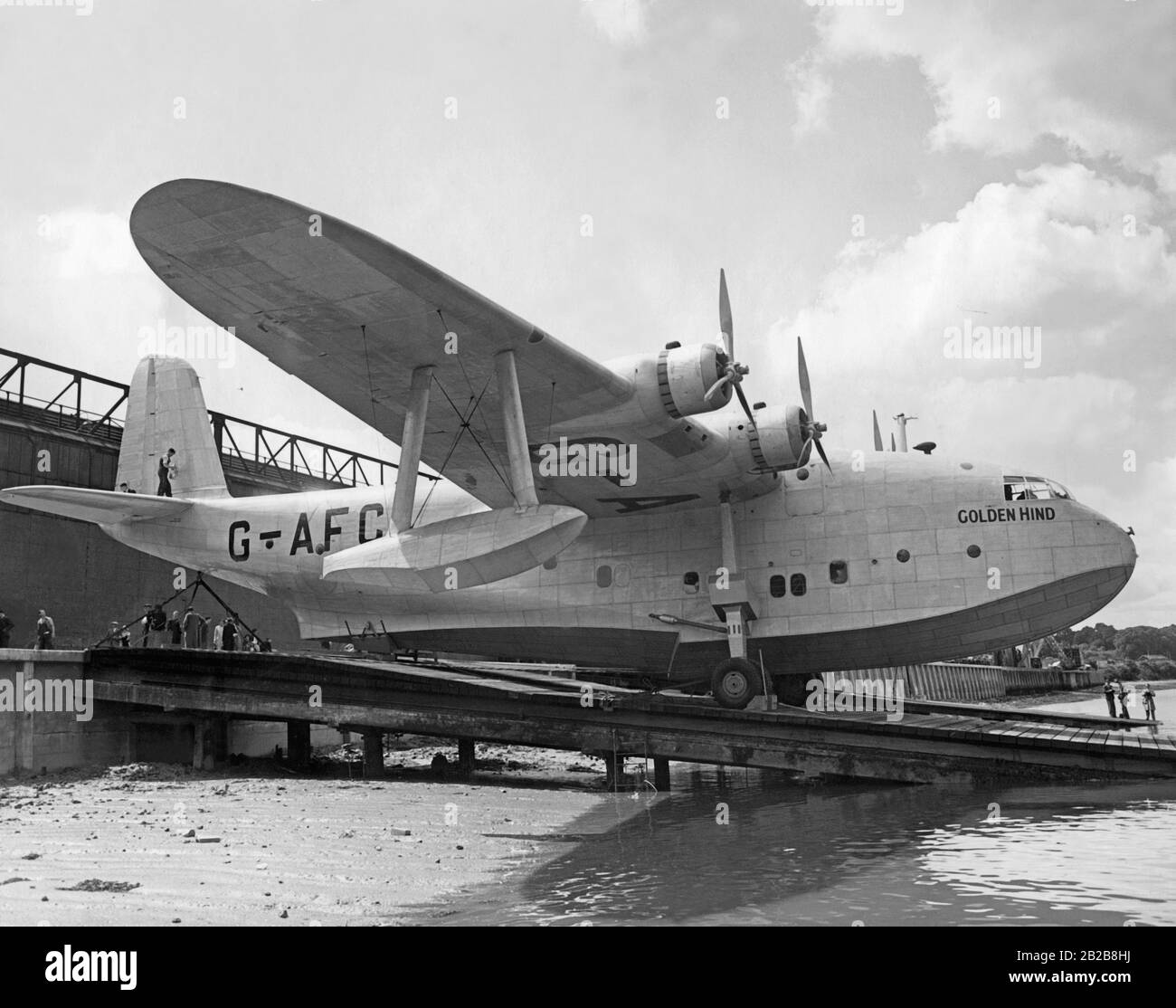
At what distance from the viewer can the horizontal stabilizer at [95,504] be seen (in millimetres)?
16094

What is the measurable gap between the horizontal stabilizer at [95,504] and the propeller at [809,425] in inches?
475

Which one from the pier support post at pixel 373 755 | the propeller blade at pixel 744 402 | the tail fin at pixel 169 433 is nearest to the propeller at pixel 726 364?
the propeller blade at pixel 744 402

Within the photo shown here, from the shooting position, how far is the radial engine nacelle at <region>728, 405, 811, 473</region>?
1574cm

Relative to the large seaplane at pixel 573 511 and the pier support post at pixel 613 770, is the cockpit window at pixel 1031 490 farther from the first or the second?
the pier support post at pixel 613 770

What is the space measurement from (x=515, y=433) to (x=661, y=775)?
6.21 metres

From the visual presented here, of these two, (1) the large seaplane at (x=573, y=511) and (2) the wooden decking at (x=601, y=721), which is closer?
(1) the large seaplane at (x=573, y=511)

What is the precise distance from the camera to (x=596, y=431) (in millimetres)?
15070

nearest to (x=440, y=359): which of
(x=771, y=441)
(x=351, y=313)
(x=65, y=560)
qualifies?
(x=351, y=313)

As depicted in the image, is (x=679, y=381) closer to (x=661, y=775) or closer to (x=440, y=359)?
(x=440, y=359)

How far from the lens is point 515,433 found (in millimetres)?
12969

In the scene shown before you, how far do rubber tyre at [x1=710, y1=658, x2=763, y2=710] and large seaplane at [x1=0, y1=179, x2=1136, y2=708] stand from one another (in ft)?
0.11

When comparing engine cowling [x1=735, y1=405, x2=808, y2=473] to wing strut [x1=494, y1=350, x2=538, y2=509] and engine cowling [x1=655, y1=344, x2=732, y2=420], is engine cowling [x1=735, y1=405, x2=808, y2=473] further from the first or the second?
wing strut [x1=494, y1=350, x2=538, y2=509]

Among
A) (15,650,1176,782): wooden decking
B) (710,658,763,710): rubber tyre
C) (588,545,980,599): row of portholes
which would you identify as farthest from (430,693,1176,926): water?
(588,545,980,599): row of portholes
